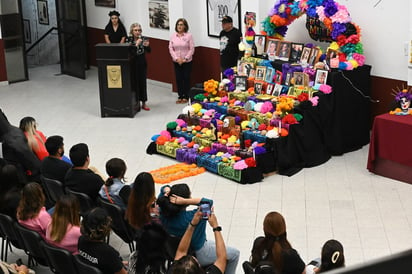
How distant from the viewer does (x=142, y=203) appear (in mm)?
4543

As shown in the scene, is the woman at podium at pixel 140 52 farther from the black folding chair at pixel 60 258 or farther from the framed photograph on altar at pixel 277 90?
the black folding chair at pixel 60 258

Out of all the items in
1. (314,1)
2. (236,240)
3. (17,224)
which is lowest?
(236,240)

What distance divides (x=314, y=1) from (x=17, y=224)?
5.51m

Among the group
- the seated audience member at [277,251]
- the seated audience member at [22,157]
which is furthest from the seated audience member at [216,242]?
the seated audience member at [22,157]

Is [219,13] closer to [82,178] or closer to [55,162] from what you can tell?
[55,162]

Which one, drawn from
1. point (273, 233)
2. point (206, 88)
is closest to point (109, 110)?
point (206, 88)

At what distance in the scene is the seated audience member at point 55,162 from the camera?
18.5 ft

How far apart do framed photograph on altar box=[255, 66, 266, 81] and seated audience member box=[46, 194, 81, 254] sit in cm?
508

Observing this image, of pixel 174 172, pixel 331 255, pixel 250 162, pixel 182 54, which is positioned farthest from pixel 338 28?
pixel 331 255

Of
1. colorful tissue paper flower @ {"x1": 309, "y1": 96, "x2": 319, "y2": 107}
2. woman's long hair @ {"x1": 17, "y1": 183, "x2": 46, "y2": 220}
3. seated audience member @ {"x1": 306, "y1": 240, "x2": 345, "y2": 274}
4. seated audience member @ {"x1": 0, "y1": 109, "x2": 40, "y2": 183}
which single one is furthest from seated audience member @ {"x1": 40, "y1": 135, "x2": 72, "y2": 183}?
colorful tissue paper flower @ {"x1": 309, "y1": 96, "x2": 319, "y2": 107}

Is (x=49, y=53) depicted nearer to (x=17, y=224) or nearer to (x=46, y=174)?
(x=46, y=174)

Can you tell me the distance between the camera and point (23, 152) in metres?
6.16

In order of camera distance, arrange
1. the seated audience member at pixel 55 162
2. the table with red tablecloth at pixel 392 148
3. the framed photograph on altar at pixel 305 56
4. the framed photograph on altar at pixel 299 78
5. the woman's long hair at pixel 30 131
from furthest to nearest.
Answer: the framed photograph on altar at pixel 305 56 < the framed photograph on altar at pixel 299 78 < the table with red tablecloth at pixel 392 148 < the woman's long hair at pixel 30 131 < the seated audience member at pixel 55 162

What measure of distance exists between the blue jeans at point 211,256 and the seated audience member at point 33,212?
1.23 metres
